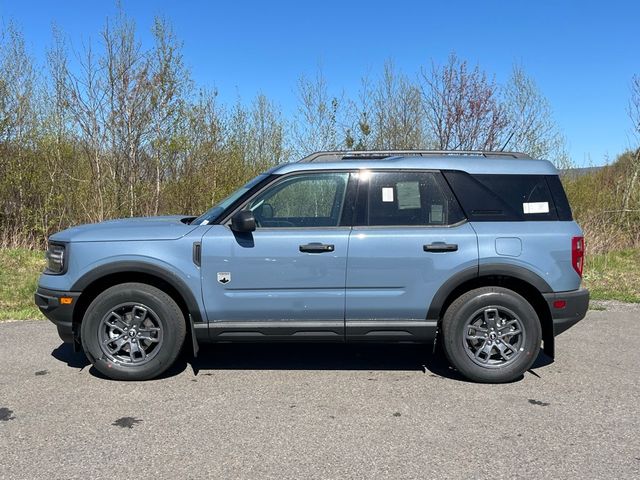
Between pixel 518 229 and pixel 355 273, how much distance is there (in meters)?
1.44

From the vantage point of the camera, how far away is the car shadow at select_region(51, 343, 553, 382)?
488cm

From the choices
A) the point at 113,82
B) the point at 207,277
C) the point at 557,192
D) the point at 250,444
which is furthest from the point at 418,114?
the point at 250,444

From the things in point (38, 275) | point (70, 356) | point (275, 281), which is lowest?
point (70, 356)

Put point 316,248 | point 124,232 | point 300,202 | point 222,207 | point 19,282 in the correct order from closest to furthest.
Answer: point 316,248 → point 124,232 → point 222,207 → point 300,202 → point 19,282

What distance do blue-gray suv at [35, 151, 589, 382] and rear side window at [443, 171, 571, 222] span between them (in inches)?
0.4

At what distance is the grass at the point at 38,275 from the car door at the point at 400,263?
4749 millimetres

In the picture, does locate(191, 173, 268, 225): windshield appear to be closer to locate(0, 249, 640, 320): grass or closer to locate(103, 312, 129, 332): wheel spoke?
locate(103, 312, 129, 332): wheel spoke

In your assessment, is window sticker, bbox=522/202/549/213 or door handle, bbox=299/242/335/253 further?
window sticker, bbox=522/202/549/213

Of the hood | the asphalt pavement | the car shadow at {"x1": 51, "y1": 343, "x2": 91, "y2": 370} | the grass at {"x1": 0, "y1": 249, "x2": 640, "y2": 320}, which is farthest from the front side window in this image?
the grass at {"x1": 0, "y1": 249, "x2": 640, "y2": 320}

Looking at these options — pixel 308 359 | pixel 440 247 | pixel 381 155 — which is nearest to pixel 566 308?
pixel 440 247

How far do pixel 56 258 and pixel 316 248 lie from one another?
227cm

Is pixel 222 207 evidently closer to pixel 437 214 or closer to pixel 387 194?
pixel 387 194

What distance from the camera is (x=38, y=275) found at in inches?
359

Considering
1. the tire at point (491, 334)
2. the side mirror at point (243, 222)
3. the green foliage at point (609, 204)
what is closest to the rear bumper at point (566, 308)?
the tire at point (491, 334)
